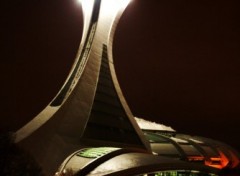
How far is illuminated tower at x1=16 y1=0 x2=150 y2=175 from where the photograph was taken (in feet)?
58.5

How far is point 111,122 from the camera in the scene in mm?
20906

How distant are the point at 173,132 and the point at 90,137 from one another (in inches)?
676

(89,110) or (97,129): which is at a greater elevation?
(89,110)

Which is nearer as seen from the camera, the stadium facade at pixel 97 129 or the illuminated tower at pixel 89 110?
the stadium facade at pixel 97 129

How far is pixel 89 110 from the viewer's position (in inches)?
814

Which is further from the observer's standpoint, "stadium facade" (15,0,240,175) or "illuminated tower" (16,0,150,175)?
"illuminated tower" (16,0,150,175)

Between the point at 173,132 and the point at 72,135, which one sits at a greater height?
the point at 72,135

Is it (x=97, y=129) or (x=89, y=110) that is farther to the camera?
(x=89, y=110)

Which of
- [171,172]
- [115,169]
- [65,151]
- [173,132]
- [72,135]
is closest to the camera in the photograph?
[115,169]

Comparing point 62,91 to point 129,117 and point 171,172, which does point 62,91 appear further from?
point 171,172

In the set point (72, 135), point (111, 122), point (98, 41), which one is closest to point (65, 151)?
point (72, 135)

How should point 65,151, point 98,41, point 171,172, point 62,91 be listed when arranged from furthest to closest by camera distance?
point 98,41 < point 62,91 < point 65,151 < point 171,172

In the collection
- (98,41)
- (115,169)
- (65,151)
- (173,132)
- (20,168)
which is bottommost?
(173,132)

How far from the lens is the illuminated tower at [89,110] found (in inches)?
702
